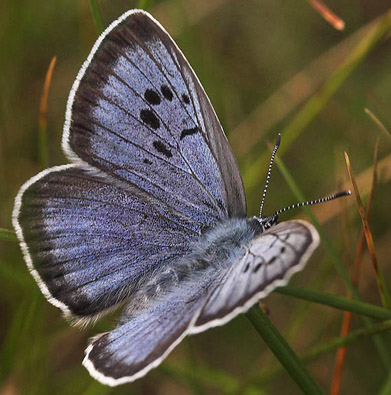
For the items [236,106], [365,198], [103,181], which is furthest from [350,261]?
[236,106]

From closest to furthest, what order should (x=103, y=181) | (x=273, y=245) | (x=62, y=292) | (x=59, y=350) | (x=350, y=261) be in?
1. (x=273, y=245)
2. (x=62, y=292)
3. (x=103, y=181)
4. (x=350, y=261)
5. (x=59, y=350)

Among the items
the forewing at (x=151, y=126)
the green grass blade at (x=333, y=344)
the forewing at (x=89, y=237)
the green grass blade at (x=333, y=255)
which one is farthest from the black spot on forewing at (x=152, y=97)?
the green grass blade at (x=333, y=344)

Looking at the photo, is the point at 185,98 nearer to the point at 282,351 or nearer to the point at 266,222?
the point at 266,222

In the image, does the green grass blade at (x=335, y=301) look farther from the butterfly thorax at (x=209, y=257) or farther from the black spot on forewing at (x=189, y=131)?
the black spot on forewing at (x=189, y=131)

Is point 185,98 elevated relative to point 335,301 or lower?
elevated

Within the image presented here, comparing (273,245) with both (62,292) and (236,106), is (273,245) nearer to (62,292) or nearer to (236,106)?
(62,292)

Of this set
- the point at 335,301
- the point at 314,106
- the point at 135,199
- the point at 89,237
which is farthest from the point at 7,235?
the point at 314,106
